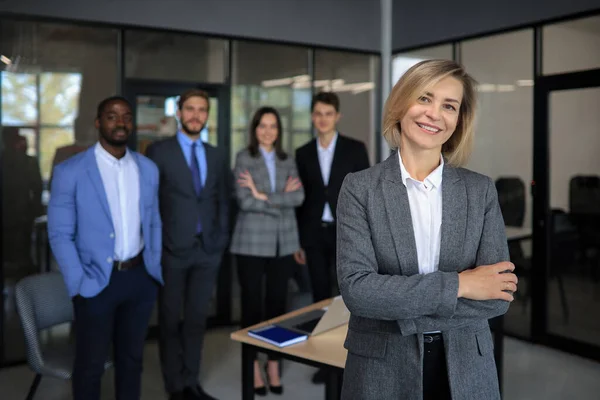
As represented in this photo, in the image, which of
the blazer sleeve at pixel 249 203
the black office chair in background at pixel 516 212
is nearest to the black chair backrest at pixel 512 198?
the black office chair in background at pixel 516 212

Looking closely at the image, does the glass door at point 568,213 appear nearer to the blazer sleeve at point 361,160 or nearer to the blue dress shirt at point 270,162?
the blazer sleeve at point 361,160

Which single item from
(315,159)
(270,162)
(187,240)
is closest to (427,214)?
(187,240)

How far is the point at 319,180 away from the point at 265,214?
53 cm

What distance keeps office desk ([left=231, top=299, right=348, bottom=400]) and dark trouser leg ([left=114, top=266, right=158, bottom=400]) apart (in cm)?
93

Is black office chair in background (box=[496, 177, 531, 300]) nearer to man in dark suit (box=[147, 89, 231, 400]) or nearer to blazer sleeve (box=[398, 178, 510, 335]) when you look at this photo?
man in dark suit (box=[147, 89, 231, 400])

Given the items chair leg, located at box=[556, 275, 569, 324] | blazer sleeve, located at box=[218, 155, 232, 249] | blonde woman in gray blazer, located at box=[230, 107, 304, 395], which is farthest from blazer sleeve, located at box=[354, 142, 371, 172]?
chair leg, located at box=[556, 275, 569, 324]

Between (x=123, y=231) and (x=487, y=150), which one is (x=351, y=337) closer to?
(x=123, y=231)

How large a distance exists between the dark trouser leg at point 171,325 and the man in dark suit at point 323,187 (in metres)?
0.98

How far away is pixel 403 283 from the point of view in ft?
4.79

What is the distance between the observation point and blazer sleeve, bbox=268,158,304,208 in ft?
13.3

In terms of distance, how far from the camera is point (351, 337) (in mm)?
1597

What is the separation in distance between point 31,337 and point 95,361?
14.0 inches

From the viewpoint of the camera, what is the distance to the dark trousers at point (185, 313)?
379 cm

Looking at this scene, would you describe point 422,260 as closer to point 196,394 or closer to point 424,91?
point 424,91
